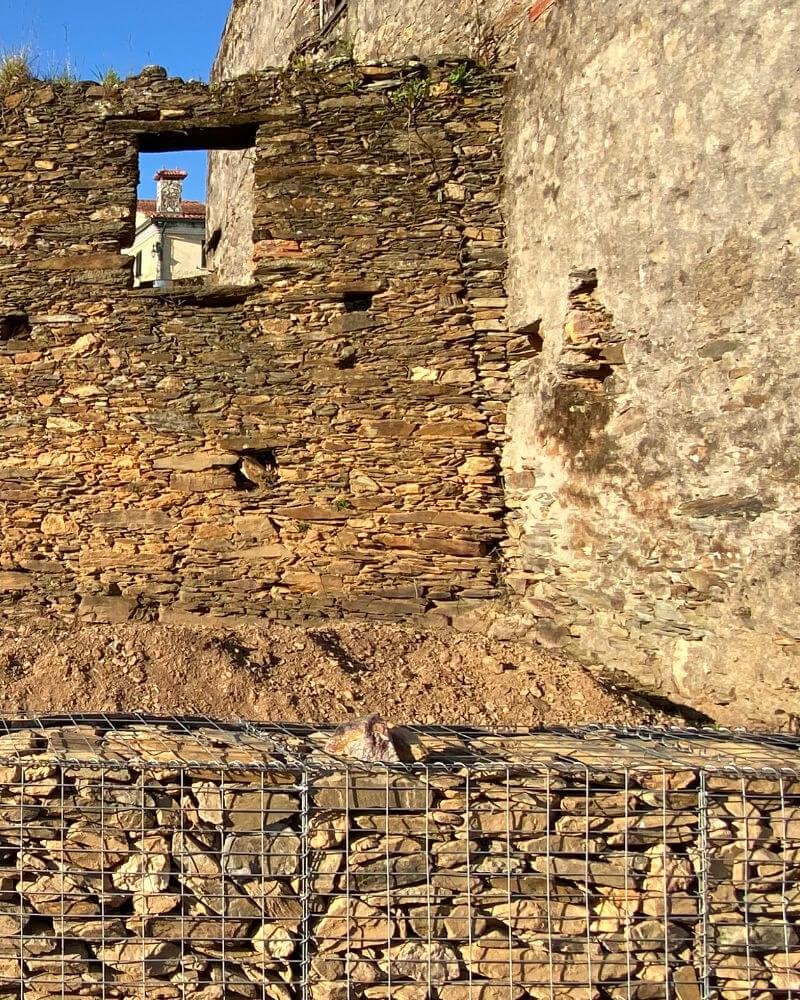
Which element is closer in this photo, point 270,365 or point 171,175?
point 270,365

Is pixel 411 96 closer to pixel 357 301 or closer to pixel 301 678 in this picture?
pixel 357 301

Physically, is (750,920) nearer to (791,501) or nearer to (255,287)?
(791,501)

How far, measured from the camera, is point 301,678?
5.75 m

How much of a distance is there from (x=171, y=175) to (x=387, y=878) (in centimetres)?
2203

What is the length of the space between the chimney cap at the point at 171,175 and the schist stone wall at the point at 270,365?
15842 millimetres

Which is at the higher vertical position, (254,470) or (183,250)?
(183,250)

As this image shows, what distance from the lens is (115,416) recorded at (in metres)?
6.81

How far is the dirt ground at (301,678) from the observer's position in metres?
5.39

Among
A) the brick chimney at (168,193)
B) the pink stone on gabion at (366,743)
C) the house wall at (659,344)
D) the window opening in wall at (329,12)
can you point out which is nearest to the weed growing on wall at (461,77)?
the house wall at (659,344)

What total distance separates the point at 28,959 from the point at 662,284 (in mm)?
4767

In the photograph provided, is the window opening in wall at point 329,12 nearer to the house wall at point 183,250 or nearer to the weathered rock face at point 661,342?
the weathered rock face at point 661,342

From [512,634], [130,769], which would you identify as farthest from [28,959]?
[512,634]

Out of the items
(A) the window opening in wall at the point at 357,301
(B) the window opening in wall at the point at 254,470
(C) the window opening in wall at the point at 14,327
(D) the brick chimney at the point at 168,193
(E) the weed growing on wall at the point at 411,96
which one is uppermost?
(D) the brick chimney at the point at 168,193

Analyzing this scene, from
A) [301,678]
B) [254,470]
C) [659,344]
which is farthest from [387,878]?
[254,470]
